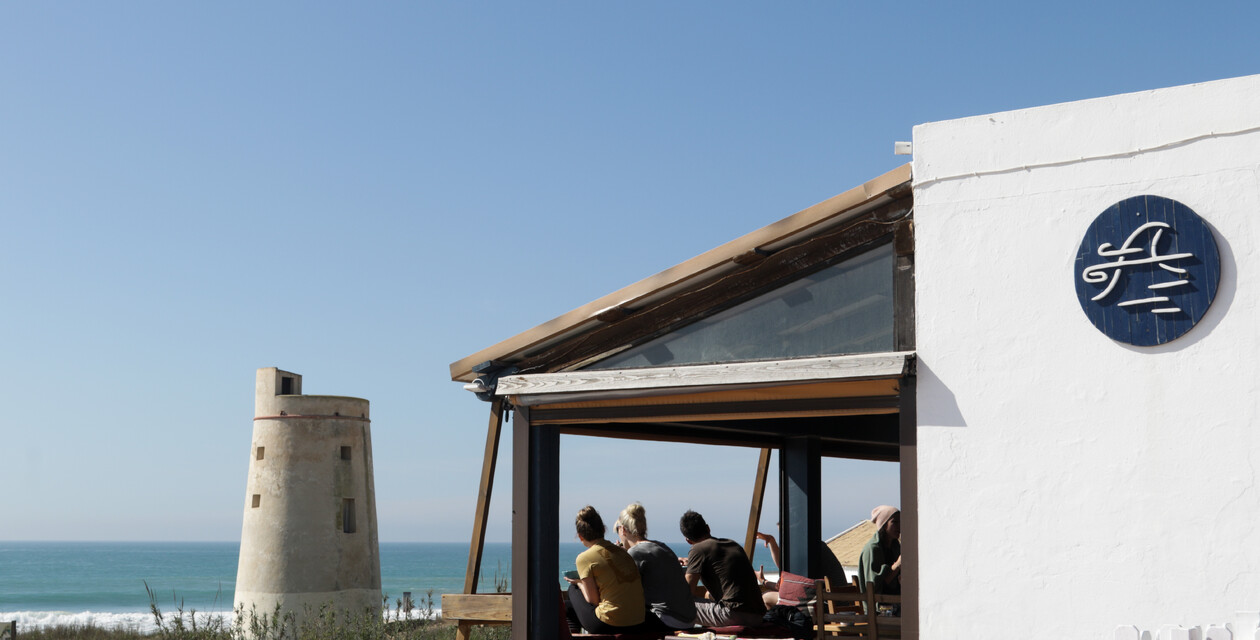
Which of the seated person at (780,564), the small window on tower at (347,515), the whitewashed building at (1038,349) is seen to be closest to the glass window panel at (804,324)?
the whitewashed building at (1038,349)

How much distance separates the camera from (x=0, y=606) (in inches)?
2680

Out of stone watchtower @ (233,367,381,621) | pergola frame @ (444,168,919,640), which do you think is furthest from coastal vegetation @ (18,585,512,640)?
pergola frame @ (444,168,919,640)

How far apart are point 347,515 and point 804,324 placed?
71.1 ft

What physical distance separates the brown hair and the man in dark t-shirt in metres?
0.86

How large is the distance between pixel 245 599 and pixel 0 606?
53013 millimetres

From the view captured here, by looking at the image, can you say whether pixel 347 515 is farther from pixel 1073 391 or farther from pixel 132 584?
pixel 132 584

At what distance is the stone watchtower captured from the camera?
25.3 metres

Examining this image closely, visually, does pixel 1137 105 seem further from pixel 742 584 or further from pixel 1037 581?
pixel 742 584

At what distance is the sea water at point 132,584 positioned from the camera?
196 ft

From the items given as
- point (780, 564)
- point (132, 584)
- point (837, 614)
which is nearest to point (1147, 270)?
point (837, 614)

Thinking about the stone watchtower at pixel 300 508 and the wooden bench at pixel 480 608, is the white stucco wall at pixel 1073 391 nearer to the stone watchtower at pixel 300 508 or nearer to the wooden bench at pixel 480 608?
the wooden bench at pixel 480 608

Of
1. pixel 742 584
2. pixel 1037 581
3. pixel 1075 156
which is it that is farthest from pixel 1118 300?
pixel 742 584

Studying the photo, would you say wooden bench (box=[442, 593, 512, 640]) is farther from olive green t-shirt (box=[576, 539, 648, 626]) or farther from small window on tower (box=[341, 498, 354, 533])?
small window on tower (box=[341, 498, 354, 533])

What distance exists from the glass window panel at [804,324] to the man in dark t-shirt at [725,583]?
170 cm
